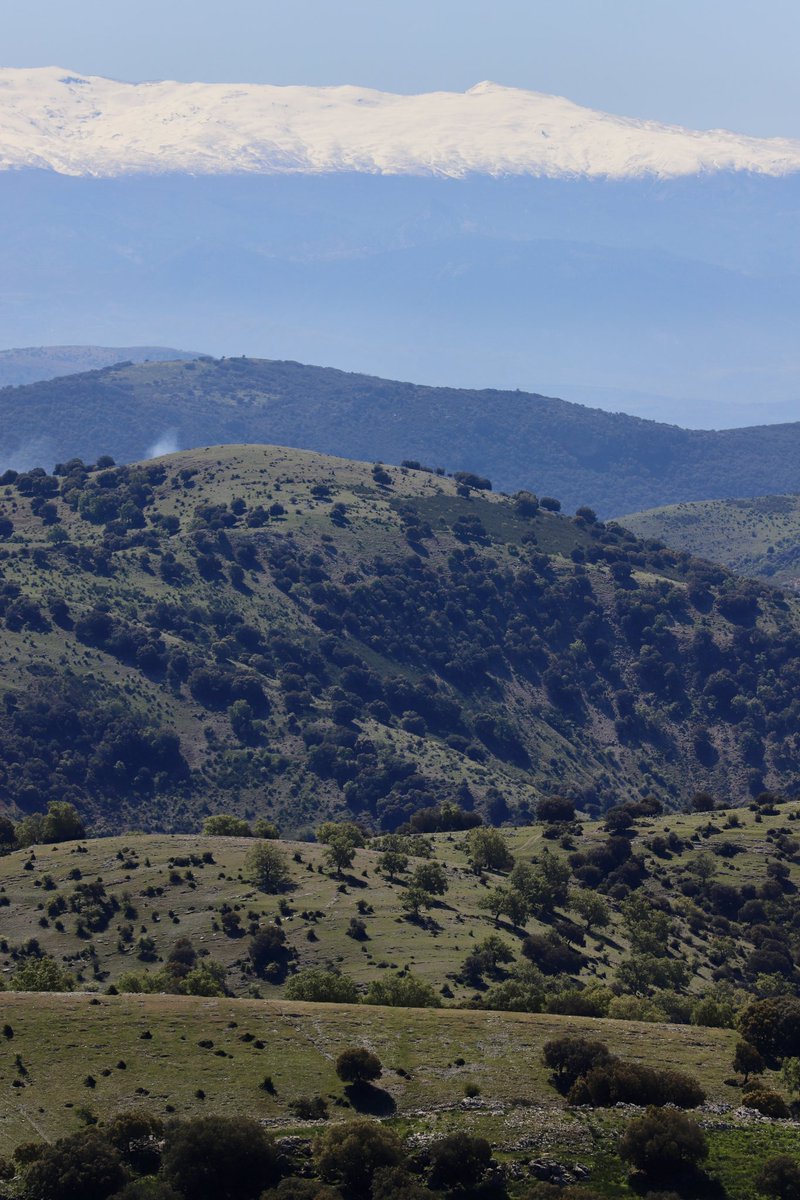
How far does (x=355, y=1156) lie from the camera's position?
58.9 meters

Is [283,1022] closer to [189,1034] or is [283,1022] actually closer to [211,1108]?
[189,1034]

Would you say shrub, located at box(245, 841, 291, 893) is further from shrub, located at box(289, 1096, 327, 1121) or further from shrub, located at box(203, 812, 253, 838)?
shrub, located at box(289, 1096, 327, 1121)

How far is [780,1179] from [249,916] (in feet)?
186

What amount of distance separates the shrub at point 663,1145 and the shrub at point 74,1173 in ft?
66.2

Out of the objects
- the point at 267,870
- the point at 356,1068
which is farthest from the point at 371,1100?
the point at 267,870

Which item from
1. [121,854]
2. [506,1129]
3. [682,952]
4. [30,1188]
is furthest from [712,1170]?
[121,854]

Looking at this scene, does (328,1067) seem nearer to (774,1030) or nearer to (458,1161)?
(458,1161)

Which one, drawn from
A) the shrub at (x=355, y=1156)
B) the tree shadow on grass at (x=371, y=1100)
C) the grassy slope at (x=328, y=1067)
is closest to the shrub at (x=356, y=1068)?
the tree shadow on grass at (x=371, y=1100)

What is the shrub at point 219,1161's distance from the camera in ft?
189

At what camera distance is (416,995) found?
8769 centimetres

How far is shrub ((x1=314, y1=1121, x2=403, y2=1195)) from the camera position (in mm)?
58594

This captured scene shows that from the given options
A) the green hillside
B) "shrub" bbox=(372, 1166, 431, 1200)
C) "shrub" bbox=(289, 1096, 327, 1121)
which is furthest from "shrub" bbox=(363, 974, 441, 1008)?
"shrub" bbox=(372, 1166, 431, 1200)

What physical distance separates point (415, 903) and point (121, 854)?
962 inches

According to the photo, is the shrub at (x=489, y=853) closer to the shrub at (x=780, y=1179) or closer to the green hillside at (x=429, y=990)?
the green hillside at (x=429, y=990)
